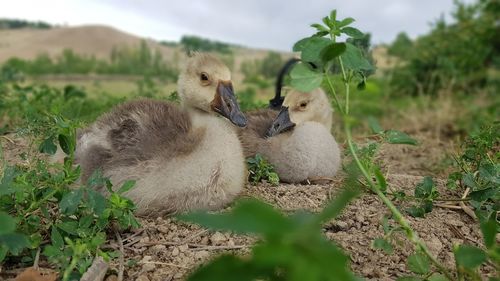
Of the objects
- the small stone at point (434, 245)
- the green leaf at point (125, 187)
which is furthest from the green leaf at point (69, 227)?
the small stone at point (434, 245)

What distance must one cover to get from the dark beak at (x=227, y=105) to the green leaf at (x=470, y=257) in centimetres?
165

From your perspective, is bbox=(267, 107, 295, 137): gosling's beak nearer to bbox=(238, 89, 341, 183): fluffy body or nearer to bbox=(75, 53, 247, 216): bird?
bbox=(238, 89, 341, 183): fluffy body

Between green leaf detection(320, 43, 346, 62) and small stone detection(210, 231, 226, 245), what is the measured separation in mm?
1057

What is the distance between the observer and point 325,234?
2291 mm

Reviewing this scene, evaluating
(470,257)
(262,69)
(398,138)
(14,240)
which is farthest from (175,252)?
(262,69)

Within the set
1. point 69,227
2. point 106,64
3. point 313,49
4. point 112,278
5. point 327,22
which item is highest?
point 327,22

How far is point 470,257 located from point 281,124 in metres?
2.23

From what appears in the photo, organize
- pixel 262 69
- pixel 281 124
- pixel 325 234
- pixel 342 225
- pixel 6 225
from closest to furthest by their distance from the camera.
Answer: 1. pixel 6 225
2. pixel 325 234
3. pixel 342 225
4. pixel 281 124
5. pixel 262 69

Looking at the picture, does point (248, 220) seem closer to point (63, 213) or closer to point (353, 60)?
point (353, 60)

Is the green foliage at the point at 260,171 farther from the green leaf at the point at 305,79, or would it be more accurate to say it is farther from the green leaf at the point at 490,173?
the green leaf at the point at 305,79

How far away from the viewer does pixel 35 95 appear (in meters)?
5.93

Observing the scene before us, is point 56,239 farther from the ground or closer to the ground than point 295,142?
closer to the ground

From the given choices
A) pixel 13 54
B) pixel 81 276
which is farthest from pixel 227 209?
pixel 13 54

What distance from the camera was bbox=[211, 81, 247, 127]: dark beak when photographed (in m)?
2.96
